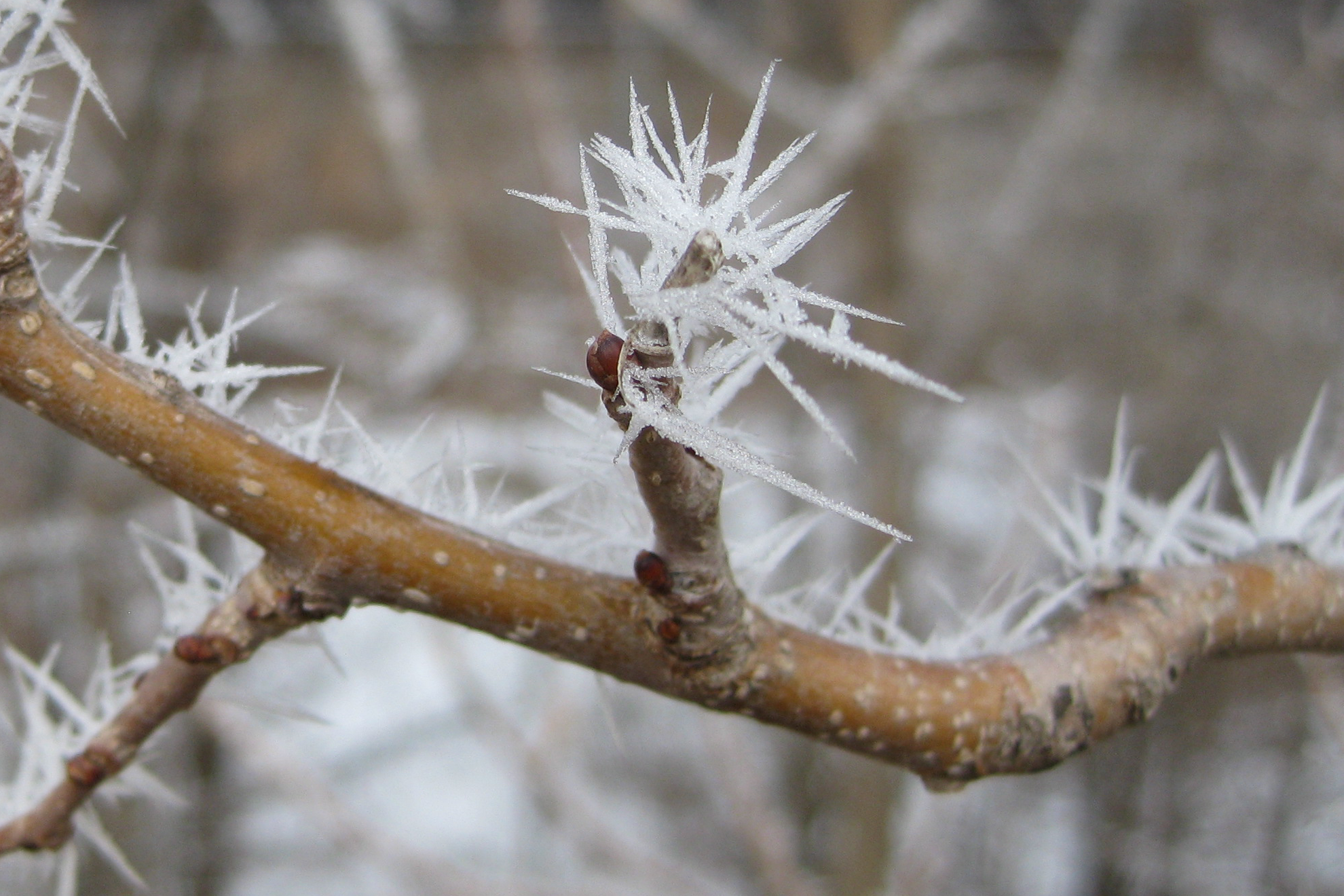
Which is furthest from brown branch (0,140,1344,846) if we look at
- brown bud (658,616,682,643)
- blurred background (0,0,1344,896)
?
blurred background (0,0,1344,896)

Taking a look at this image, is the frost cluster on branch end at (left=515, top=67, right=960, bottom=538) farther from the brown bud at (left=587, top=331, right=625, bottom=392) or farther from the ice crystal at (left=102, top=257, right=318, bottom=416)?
the ice crystal at (left=102, top=257, right=318, bottom=416)

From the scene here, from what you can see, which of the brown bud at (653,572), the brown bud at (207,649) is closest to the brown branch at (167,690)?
the brown bud at (207,649)

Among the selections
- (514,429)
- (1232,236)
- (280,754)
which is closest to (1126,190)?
(1232,236)

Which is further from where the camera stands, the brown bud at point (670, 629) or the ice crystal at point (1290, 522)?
the ice crystal at point (1290, 522)

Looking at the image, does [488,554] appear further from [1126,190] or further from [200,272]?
[1126,190]

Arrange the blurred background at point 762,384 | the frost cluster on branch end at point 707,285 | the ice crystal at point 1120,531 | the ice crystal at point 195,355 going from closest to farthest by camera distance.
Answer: the frost cluster on branch end at point 707,285
the ice crystal at point 195,355
the ice crystal at point 1120,531
the blurred background at point 762,384

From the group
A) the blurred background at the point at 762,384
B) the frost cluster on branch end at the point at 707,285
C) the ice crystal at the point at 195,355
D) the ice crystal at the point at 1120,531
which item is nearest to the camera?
the frost cluster on branch end at the point at 707,285

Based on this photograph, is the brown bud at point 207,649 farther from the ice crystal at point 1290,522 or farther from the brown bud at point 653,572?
the ice crystal at point 1290,522
